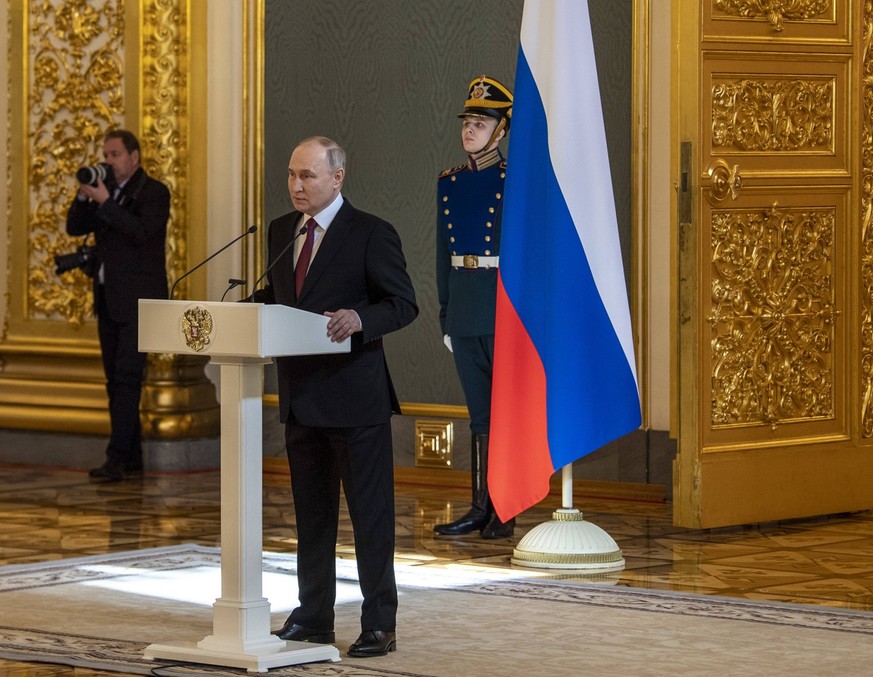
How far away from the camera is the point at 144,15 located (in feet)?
26.9

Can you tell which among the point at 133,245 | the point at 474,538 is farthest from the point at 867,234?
the point at 133,245

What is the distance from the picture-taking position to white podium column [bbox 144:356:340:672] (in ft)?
13.4

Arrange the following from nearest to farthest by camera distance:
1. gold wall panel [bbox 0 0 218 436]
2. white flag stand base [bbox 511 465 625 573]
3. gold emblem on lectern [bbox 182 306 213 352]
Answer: gold emblem on lectern [bbox 182 306 213 352], white flag stand base [bbox 511 465 625 573], gold wall panel [bbox 0 0 218 436]

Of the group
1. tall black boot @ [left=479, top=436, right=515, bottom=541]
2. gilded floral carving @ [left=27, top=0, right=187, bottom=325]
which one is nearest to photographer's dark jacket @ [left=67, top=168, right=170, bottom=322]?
gilded floral carving @ [left=27, top=0, right=187, bottom=325]

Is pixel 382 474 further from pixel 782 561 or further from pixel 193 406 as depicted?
pixel 193 406

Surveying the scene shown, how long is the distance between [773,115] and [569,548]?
1805mm

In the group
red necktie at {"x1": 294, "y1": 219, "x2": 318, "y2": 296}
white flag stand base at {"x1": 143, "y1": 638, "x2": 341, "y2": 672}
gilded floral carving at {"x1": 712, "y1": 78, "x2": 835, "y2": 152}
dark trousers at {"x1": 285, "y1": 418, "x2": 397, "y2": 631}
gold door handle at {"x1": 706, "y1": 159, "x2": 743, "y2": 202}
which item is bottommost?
white flag stand base at {"x1": 143, "y1": 638, "x2": 341, "y2": 672}

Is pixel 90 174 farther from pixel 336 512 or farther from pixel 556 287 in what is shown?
pixel 336 512

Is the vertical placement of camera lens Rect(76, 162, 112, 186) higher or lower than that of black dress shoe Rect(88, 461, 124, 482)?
higher

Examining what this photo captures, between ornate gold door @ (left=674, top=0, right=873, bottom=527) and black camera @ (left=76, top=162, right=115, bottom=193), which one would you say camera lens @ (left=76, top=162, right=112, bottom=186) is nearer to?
black camera @ (left=76, top=162, right=115, bottom=193)

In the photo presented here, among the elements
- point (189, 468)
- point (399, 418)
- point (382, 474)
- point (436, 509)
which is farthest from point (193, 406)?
point (382, 474)

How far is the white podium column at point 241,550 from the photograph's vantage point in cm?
408

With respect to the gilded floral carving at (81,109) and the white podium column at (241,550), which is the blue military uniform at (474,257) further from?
the gilded floral carving at (81,109)

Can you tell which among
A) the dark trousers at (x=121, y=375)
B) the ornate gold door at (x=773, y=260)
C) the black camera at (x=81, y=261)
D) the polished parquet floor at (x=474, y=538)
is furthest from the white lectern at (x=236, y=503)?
the black camera at (x=81, y=261)
